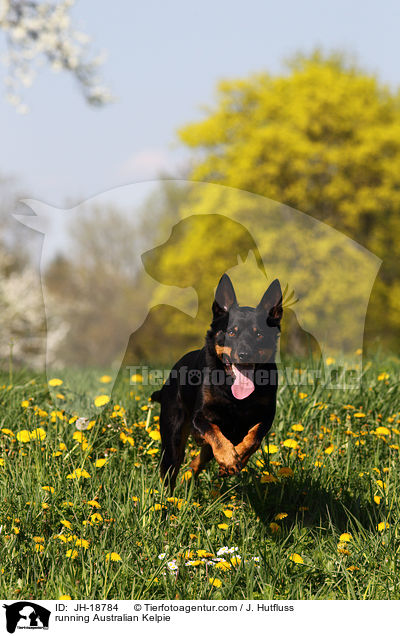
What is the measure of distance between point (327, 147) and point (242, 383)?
17.8 m

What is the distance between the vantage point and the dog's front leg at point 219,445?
2.72 meters

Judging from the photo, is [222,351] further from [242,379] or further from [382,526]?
[382,526]

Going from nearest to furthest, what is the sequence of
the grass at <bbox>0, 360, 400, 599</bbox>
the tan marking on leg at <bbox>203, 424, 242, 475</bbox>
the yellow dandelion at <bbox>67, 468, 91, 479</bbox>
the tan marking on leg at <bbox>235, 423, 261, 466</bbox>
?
the tan marking on leg at <bbox>203, 424, 242, 475</bbox> → the tan marking on leg at <bbox>235, 423, 261, 466</bbox> → the grass at <bbox>0, 360, 400, 599</bbox> → the yellow dandelion at <bbox>67, 468, 91, 479</bbox>

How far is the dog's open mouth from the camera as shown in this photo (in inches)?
100

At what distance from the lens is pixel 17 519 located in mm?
3977

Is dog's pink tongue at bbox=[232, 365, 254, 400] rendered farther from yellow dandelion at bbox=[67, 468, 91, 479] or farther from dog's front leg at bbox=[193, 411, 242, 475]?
yellow dandelion at bbox=[67, 468, 91, 479]

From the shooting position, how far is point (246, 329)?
2.52 m

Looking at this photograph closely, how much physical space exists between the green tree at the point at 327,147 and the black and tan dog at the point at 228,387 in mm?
15233

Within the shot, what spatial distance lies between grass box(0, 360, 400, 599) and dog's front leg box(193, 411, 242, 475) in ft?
2.63

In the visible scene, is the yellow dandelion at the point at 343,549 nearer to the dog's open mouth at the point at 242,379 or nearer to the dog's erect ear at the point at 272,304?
the dog's open mouth at the point at 242,379

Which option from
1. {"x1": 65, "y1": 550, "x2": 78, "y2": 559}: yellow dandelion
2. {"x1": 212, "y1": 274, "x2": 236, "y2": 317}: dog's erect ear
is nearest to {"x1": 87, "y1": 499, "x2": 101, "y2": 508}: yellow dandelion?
{"x1": 65, "y1": 550, "x2": 78, "y2": 559}: yellow dandelion

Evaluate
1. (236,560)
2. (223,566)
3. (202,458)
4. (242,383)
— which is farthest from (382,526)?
(242,383)
